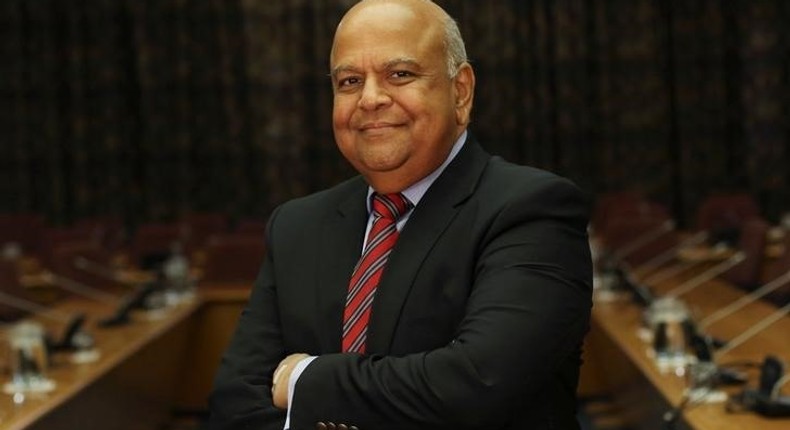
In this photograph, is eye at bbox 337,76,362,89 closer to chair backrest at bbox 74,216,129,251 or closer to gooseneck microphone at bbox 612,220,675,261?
gooseneck microphone at bbox 612,220,675,261

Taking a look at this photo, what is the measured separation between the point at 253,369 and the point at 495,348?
1.74 ft

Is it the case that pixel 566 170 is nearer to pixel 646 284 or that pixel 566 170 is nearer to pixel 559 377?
pixel 646 284

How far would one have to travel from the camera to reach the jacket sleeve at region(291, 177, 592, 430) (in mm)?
2332

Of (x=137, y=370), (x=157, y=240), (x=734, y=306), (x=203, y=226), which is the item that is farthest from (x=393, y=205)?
(x=203, y=226)

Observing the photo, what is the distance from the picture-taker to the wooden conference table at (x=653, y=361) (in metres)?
4.26

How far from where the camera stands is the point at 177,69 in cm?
1678

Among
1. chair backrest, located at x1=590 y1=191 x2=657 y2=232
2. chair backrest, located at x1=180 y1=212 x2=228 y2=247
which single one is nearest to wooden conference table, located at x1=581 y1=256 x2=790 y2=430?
chair backrest, located at x1=590 y1=191 x2=657 y2=232

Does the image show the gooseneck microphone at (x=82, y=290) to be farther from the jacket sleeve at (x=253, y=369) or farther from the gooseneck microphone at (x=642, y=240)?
the jacket sleeve at (x=253, y=369)

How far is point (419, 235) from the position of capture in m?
2.52

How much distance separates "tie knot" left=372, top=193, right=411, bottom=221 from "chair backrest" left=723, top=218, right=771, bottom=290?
6.36 meters

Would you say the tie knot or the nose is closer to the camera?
the nose

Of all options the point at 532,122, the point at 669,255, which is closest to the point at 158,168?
the point at 532,122

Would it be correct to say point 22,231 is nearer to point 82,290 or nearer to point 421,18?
point 82,290

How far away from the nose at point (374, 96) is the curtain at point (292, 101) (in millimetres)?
13744
